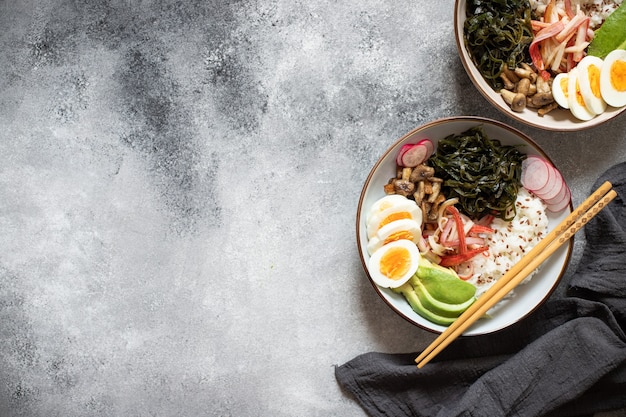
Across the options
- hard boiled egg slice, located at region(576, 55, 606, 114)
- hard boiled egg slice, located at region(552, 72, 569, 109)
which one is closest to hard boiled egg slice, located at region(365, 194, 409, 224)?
hard boiled egg slice, located at region(552, 72, 569, 109)

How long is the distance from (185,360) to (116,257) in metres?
0.59

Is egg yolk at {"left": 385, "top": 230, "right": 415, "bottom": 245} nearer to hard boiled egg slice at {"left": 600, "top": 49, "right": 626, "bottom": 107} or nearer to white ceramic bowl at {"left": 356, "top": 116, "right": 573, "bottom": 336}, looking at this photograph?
white ceramic bowl at {"left": 356, "top": 116, "right": 573, "bottom": 336}

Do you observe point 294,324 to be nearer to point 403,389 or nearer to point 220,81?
point 403,389

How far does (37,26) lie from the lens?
2.84 metres

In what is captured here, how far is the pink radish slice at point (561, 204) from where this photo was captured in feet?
8.46

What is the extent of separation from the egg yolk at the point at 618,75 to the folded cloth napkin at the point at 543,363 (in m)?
0.43

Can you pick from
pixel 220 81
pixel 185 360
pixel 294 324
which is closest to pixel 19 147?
pixel 220 81

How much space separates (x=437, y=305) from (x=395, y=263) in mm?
256

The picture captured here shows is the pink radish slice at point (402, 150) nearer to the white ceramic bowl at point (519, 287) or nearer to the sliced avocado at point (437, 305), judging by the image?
the white ceramic bowl at point (519, 287)

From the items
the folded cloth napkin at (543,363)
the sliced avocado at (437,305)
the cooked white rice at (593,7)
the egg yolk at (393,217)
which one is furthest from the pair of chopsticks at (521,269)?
the cooked white rice at (593,7)

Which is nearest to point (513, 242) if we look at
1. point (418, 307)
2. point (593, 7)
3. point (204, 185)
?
point (418, 307)

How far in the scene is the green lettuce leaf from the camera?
257cm

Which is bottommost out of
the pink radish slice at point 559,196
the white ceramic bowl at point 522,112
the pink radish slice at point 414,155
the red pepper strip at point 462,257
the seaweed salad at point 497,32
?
the red pepper strip at point 462,257

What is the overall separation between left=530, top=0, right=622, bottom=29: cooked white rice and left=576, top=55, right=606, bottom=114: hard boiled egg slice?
0.21 metres
